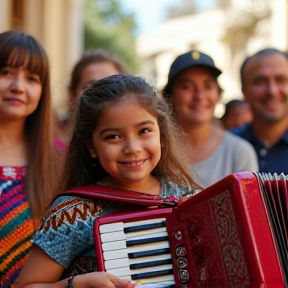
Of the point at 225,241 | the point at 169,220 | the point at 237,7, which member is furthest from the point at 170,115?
the point at 237,7

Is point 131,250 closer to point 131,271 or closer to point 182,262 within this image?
point 131,271

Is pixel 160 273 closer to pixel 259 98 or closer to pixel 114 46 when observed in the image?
pixel 259 98

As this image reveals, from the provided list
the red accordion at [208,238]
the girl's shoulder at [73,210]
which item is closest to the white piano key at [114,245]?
the red accordion at [208,238]

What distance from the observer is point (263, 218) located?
2.37m

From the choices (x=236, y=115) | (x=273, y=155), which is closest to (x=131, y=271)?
(x=273, y=155)

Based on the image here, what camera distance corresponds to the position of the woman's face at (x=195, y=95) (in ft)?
14.2

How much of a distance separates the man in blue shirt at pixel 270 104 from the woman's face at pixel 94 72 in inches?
44.6

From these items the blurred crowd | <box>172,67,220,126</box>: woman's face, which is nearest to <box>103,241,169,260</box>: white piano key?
the blurred crowd

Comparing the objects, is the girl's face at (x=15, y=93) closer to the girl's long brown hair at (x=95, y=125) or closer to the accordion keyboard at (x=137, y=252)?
the girl's long brown hair at (x=95, y=125)

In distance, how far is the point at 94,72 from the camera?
4.64 metres

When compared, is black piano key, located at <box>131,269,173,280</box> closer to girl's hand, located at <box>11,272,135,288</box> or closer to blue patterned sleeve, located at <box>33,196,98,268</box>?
girl's hand, located at <box>11,272,135,288</box>

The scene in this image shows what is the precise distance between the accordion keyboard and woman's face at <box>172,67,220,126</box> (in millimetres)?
1738

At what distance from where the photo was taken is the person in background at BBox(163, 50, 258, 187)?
4.25 m

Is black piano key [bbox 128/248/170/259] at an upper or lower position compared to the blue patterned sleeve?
lower
